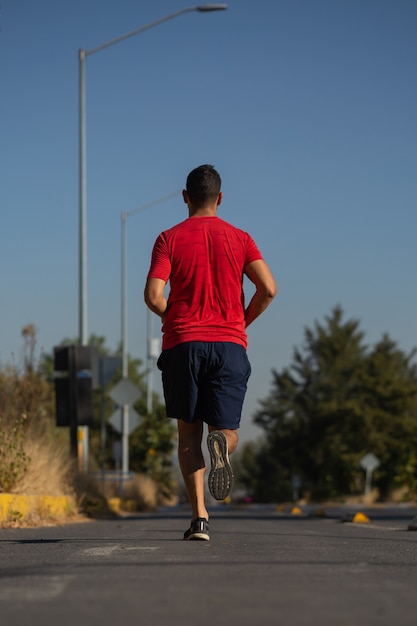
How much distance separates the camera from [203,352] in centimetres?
747

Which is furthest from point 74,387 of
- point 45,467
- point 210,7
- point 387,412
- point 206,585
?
point 387,412

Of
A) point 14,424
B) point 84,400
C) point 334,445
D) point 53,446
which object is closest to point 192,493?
point 14,424

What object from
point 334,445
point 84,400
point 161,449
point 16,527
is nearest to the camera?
point 16,527

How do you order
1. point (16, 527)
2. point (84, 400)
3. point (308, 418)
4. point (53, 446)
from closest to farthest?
point (16, 527), point (53, 446), point (84, 400), point (308, 418)

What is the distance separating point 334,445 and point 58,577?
3081 inches

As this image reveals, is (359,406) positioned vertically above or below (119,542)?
above

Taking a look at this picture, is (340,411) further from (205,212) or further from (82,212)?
(205,212)

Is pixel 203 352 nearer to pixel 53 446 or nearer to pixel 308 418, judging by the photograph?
pixel 53 446

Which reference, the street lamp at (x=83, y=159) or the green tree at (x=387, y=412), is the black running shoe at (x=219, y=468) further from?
the green tree at (x=387, y=412)

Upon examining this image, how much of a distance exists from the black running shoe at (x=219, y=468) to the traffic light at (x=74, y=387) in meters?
10.3

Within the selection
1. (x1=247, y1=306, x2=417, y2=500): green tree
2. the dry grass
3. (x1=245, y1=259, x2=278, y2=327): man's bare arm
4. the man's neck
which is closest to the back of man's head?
the man's neck

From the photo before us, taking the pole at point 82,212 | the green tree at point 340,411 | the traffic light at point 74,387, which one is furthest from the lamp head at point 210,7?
the green tree at point 340,411

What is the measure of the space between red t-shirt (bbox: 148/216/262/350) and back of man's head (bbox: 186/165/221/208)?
0.45ft

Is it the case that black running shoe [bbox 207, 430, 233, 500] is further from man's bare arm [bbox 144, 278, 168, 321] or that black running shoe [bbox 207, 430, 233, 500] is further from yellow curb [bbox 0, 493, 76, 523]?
yellow curb [bbox 0, 493, 76, 523]
